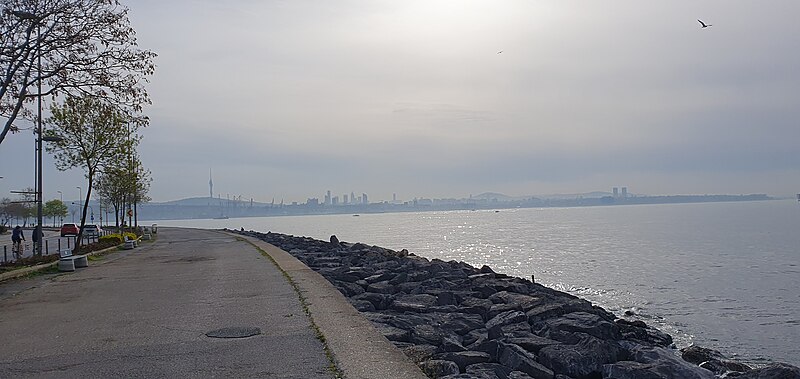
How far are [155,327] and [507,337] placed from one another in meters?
5.22

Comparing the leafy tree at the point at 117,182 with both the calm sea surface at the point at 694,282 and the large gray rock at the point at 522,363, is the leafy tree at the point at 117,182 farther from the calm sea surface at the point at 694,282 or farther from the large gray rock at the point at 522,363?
the large gray rock at the point at 522,363

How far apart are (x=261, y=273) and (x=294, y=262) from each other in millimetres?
3656

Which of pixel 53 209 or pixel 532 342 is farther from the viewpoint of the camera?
pixel 53 209

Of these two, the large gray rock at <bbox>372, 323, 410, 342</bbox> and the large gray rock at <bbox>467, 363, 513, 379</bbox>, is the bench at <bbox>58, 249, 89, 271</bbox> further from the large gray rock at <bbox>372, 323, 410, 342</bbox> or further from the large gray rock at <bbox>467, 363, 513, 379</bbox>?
the large gray rock at <bbox>467, 363, 513, 379</bbox>

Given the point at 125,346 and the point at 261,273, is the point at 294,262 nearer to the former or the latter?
the point at 261,273

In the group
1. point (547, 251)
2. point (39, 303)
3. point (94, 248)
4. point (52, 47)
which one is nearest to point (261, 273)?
point (39, 303)

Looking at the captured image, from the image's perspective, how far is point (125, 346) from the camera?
9.27 meters

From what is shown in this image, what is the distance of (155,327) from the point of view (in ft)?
34.9

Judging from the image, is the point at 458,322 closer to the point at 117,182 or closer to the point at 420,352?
the point at 420,352

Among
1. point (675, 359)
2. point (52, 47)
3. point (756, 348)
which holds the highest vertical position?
point (52, 47)

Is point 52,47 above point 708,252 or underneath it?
above

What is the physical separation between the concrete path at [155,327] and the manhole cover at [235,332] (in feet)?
0.48

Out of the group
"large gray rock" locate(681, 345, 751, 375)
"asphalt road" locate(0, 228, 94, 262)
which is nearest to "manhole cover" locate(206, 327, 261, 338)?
"large gray rock" locate(681, 345, 751, 375)

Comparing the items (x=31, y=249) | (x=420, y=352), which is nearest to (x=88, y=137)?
(x=31, y=249)
